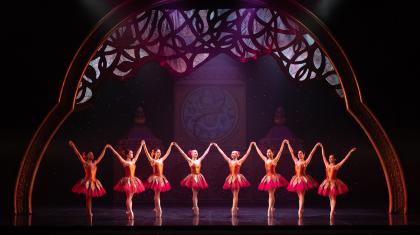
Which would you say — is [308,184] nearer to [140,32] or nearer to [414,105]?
[414,105]

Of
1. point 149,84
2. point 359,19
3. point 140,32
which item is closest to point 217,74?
point 149,84

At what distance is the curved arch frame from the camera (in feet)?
33.0

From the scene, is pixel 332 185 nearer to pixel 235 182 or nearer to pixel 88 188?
pixel 235 182

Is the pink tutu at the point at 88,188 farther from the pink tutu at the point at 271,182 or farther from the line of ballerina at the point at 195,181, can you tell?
the pink tutu at the point at 271,182

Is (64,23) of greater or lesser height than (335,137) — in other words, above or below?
above

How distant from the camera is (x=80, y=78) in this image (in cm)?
1019

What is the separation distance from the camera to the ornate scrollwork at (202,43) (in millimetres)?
10430

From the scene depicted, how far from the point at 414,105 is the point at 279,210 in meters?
2.44

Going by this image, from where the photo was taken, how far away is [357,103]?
1019 centimetres

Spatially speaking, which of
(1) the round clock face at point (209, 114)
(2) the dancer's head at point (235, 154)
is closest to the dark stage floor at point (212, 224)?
(2) the dancer's head at point (235, 154)

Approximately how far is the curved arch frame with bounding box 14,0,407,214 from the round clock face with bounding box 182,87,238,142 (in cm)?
228

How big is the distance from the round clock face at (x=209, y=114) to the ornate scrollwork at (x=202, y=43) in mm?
1389

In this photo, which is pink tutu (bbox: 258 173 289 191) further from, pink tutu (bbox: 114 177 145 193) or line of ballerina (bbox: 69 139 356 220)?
pink tutu (bbox: 114 177 145 193)

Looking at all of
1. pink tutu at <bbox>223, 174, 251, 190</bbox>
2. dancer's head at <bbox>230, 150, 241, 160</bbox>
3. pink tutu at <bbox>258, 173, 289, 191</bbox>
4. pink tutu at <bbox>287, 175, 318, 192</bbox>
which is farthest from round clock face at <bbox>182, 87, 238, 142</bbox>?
pink tutu at <bbox>287, 175, 318, 192</bbox>
